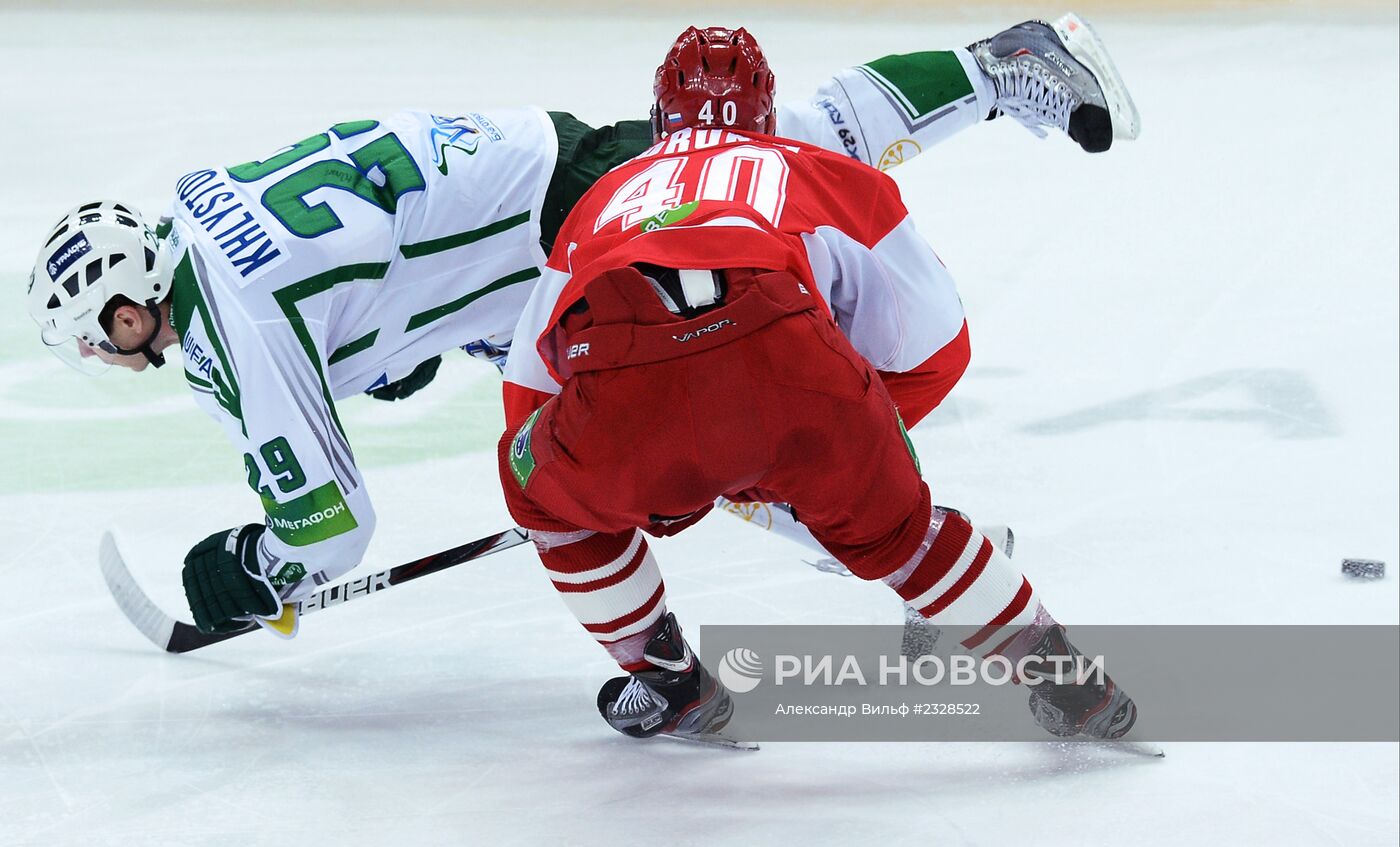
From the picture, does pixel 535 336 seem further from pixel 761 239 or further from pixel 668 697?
pixel 668 697

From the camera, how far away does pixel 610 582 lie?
1984 millimetres

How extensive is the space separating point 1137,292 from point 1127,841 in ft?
7.38

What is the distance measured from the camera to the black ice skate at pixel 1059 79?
2.97 metres

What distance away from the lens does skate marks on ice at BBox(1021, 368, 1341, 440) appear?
3.27 m

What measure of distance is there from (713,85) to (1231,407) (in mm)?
1775

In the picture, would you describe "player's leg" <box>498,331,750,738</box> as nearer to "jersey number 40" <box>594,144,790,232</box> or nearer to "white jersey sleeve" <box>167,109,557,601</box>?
"jersey number 40" <box>594,144,790,232</box>

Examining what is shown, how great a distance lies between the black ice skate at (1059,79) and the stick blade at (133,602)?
1.74 m

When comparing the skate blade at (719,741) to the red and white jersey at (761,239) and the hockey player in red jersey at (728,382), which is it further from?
the red and white jersey at (761,239)

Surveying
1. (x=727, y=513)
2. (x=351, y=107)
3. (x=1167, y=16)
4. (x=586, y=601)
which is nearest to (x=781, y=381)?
(x=586, y=601)

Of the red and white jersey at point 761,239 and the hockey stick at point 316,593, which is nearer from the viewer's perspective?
the red and white jersey at point 761,239
